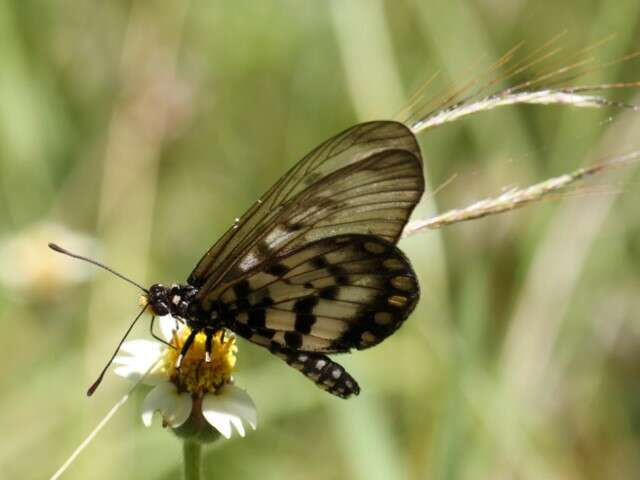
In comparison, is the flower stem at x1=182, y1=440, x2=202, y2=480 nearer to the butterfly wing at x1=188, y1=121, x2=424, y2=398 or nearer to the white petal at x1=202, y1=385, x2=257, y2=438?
the white petal at x1=202, y1=385, x2=257, y2=438

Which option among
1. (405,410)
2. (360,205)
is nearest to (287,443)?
(405,410)

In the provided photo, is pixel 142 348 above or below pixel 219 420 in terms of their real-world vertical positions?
above

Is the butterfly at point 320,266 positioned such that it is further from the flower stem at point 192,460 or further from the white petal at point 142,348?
the flower stem at point 192,460

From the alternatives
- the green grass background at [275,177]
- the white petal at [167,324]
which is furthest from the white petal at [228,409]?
the green grass background at [275,177]

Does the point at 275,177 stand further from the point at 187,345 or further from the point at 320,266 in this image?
the point at 187,345

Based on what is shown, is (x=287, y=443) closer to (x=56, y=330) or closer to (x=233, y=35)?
(x=56, y=330)

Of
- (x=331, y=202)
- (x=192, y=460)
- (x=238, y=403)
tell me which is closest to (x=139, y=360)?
(x=238, y=403)
